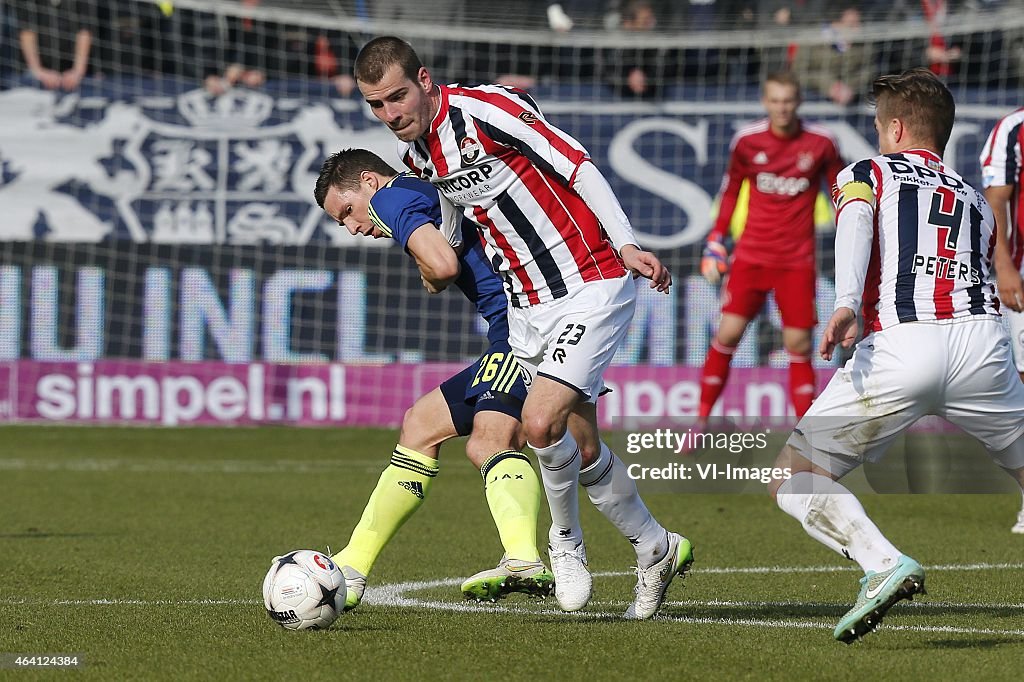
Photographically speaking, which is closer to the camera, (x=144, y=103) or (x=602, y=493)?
(x=602, y=493)

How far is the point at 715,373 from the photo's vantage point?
11.0 metres

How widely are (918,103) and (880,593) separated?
5.05 feet

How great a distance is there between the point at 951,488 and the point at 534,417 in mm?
2106

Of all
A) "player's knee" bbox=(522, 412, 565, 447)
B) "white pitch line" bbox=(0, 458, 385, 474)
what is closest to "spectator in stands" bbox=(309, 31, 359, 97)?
"white pitch line" bbox=(0, 458, 385, 474)

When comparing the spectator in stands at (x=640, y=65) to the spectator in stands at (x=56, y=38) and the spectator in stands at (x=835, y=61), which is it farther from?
the spectator in stands at (x=56, y=38)

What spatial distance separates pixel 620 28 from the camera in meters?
16.7

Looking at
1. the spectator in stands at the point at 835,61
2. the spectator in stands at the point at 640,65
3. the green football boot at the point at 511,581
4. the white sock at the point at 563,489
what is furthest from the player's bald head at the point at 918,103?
the spectator in stands at the point at 835,61

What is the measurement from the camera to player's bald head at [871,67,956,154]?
5.00 metres

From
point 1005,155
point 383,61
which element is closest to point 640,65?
point 1005,155

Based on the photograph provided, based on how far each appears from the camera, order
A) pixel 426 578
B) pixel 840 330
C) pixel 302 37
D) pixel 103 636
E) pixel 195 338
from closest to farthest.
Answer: pixel 840 330, pixel 103 636, pixel 426 578, pixel 195 338, pixel 302 37

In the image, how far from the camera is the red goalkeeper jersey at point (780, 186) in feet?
36.2

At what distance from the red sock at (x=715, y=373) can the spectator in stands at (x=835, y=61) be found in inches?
224

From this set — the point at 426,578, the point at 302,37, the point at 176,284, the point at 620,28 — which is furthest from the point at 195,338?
the point at 426,578

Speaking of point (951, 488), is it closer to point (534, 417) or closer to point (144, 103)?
point (534, 417)
